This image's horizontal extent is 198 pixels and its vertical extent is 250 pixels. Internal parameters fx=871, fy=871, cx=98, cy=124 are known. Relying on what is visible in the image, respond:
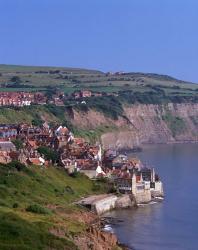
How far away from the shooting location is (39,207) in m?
35.0

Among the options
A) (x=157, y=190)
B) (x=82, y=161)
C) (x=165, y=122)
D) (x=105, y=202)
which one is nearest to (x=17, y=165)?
(x=105, y=202)

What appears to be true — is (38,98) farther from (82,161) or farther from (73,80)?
(82,161)

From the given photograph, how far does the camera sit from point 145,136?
10462cm

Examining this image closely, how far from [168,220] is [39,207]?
27.4 feet

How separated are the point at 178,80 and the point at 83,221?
436 feet

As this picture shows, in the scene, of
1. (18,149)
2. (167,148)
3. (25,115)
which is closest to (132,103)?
(167,148)

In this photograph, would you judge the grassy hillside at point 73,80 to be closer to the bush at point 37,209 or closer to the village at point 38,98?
the village at point 38,98

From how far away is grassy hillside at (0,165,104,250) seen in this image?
28.6 metres

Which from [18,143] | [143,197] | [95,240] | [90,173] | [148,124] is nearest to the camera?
[95,240]

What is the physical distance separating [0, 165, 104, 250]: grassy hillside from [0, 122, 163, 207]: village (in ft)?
5.02

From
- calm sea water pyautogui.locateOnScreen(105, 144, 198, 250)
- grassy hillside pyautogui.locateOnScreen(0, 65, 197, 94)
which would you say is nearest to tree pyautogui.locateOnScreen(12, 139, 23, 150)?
calm sea water pyautogui.locateOnScreen(105, 144, 198, 250)

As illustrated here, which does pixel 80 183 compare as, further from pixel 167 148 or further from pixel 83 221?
pixel 167 148

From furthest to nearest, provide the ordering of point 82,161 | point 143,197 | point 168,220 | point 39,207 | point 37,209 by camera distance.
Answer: point 82,161, point 143,197, point 168,220, point 39,207, point 37,209

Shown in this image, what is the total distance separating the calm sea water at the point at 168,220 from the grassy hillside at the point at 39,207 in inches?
97.8
